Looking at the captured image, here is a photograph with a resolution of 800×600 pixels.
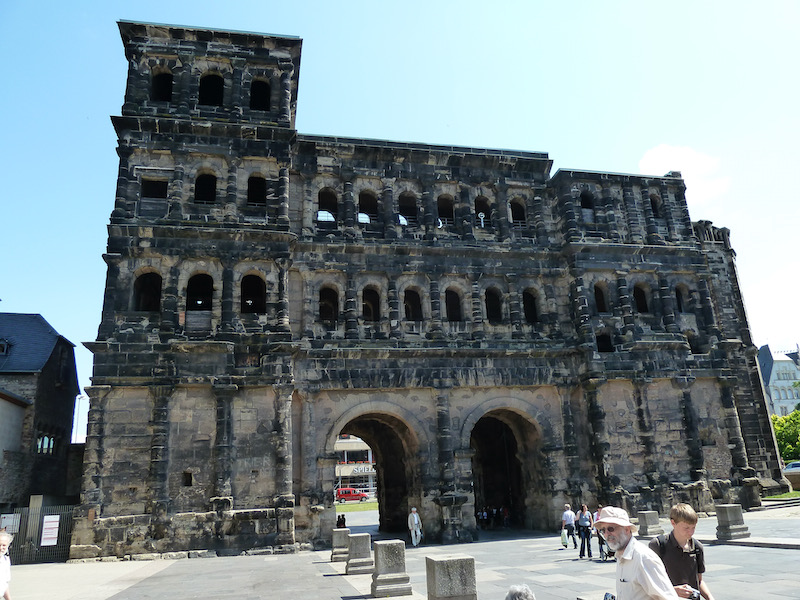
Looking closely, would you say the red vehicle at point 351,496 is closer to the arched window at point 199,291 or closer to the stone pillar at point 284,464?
the arched window at point 199,291

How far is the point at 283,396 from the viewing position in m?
21.9

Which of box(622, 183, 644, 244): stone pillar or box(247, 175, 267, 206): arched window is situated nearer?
box(247, 175, 267, 206): arched window

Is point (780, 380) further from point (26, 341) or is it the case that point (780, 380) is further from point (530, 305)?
point (26, 341)

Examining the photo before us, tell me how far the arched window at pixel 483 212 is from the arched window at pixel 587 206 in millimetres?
4669

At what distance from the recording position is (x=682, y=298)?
1136 inches

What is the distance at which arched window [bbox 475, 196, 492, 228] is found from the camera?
91.9 feet

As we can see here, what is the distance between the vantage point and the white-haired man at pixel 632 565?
4.57 meters

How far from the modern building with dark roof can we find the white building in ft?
292

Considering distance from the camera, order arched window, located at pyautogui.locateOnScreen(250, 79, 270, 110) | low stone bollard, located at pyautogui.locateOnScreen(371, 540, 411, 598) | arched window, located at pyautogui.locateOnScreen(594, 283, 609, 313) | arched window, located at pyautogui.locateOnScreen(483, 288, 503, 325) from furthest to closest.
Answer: arched window, located at pyautogui.locateOnScreen(483, 288, 503, 325)
arched window, located at pyautogui.locateOnScreen(594, 283, 609, 313)
arched window, located at pyautogui.locateOnScreen(250, 79, 270, 110)
low stone bollard, located at pyautogui.locateOnScreen(371, 540, 411, 598)

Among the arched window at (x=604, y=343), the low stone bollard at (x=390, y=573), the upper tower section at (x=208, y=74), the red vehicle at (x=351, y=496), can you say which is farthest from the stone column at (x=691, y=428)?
the red vehicle at (x=351, y=496)

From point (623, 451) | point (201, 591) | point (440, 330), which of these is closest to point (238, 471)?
point (201, 591)

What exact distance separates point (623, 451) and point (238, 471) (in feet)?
53.9

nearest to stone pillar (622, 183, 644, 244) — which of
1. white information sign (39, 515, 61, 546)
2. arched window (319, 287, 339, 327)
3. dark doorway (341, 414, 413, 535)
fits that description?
arched window (319, 287, 339, 327)

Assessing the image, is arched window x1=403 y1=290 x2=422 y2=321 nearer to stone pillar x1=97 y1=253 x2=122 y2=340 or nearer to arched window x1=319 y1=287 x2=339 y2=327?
arched window x1=319 y1=287 x2=339 y2=327
